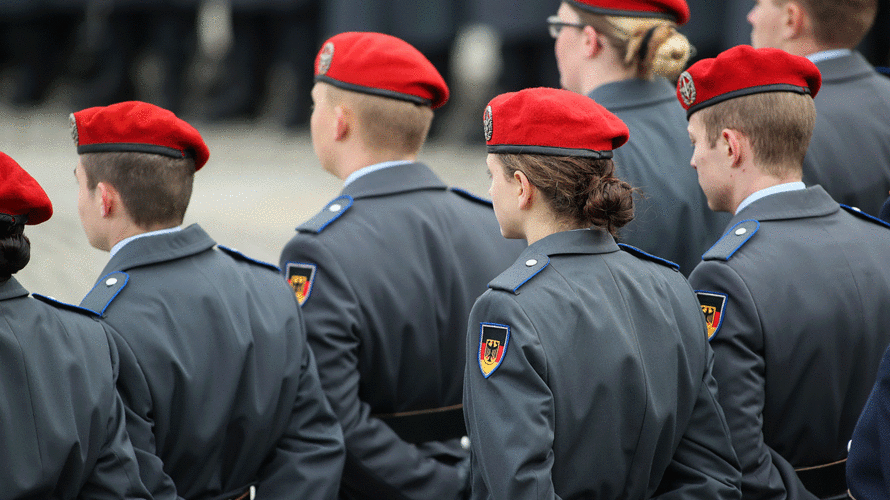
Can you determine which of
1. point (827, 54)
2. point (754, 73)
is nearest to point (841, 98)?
point (827, 54)

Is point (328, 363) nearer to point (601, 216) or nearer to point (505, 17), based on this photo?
Answer: point (601, 216)

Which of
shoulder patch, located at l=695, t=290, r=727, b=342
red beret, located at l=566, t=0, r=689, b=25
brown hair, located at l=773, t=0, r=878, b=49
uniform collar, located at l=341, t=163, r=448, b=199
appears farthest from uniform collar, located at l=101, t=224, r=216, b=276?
brown hair, located at l=773, t=0, r=878, b=49

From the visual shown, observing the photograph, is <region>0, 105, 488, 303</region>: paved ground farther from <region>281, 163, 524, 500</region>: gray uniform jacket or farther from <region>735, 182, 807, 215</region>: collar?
<region>735, 182, 807, 215</region>: collar

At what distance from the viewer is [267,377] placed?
231cm

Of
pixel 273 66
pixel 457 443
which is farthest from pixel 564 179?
pixel 273 66

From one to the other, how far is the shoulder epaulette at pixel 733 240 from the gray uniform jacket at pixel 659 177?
1.72 feet

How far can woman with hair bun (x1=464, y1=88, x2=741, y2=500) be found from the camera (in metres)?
1.85

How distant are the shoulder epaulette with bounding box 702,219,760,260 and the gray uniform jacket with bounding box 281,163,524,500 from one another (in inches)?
27.5

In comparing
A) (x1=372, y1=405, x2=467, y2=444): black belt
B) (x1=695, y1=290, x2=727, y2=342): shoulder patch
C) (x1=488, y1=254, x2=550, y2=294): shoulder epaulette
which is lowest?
(x1=372, y1=405, x2=467, y2=444): black belt

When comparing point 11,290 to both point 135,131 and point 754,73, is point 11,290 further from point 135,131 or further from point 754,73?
point 754,73

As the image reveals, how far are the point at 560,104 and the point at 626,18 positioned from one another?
1019 mm

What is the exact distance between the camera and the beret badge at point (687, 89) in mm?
2443

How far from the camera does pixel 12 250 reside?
188cm

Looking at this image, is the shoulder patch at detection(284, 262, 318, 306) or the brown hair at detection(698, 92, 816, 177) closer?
the brown hair at detection(698, 92, 816, 177)
